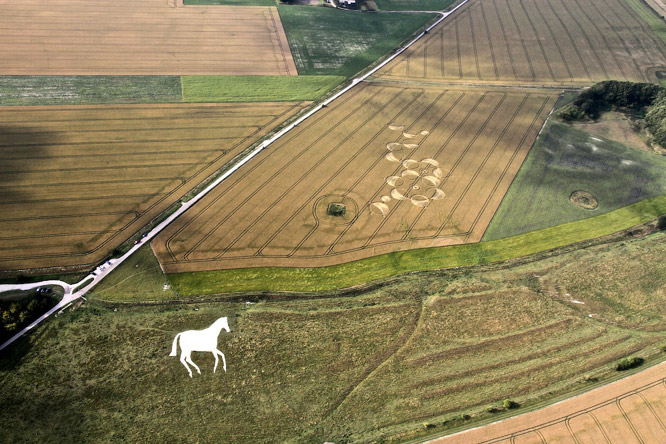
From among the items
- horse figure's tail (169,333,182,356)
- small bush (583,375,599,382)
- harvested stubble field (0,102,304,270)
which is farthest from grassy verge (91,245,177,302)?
small bush (583,375,599,382)

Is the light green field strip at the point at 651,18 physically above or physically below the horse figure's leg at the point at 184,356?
above

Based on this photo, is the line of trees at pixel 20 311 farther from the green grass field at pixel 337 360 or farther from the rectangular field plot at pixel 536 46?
the rectangular field plot at pixel 536 46

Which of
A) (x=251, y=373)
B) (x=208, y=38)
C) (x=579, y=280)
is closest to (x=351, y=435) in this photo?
(x=251, y=373)

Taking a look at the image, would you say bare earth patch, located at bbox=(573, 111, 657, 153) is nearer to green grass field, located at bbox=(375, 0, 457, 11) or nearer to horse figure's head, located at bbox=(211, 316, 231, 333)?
green grass field, located at bbox=(375, 0, 457, 11)

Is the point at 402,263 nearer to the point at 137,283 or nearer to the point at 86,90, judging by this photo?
the point at 137,283

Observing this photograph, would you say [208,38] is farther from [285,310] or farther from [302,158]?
[285,310]

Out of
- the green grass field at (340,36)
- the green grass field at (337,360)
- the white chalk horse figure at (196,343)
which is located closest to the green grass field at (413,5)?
the green grass field at (340,36)

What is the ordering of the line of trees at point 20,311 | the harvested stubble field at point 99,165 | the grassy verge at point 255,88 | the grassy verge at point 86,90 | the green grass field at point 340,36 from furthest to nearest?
the green grass field at point 340,36, the grassy verge at point 255,88, the grassy verge at point 86,90, the harvested stubble field at point 99,165, the line of trees at point 20,311
